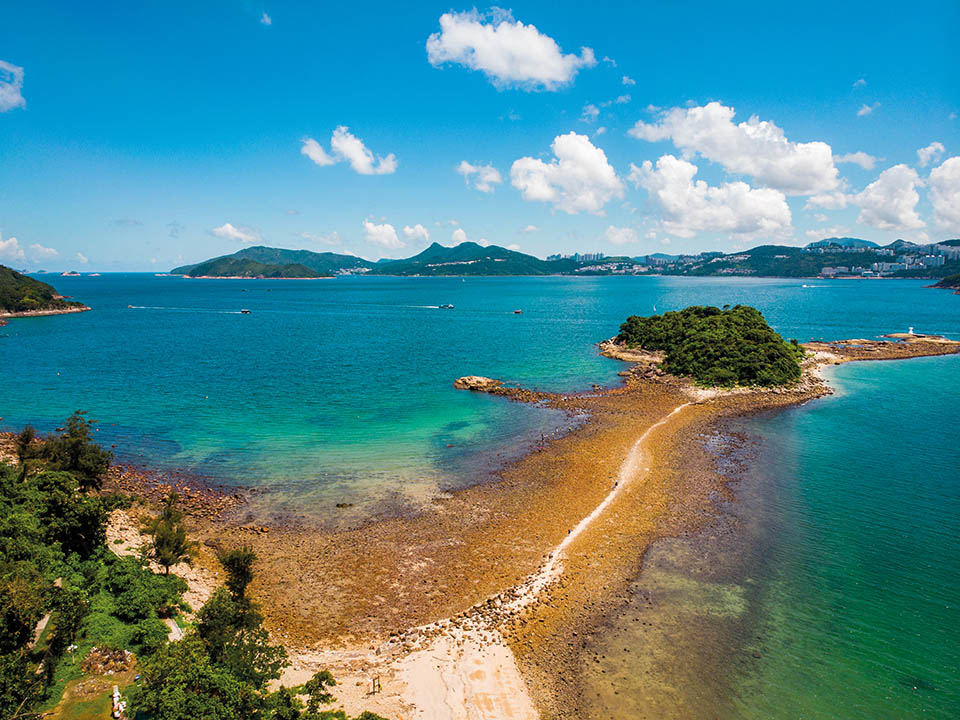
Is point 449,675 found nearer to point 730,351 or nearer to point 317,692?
point 317,692

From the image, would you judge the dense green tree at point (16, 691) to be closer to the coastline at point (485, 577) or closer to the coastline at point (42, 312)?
the coastline at point (485, 577)

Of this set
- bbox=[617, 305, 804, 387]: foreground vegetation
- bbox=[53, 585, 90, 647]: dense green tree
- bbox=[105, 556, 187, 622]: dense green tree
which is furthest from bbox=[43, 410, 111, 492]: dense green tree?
bbox=[617, 305, 804, 387]: foreground vegetation

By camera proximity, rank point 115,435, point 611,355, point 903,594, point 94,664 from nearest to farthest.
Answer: point 94,664, point 903,594, point 115,435, point 611,355

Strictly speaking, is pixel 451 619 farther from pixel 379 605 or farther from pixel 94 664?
pixel 94 664

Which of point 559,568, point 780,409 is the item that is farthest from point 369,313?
point 559,568

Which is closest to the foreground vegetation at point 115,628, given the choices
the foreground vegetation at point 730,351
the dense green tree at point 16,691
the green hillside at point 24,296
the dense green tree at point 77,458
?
the dense green tree at point 16,691

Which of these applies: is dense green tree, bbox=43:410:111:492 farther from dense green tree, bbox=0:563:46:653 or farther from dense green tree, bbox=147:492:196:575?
dense green tree, bbox=0:563:46:653

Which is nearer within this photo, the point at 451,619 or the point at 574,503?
the point at 451,619
